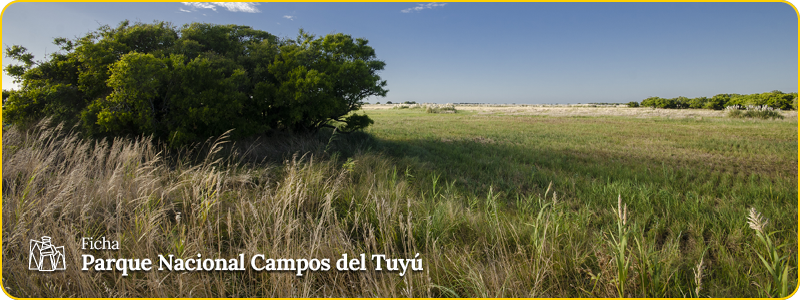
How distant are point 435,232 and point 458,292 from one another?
743 millimetres

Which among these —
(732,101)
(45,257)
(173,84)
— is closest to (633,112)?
(732,101)

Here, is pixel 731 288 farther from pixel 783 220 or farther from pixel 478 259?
pixel 783 220

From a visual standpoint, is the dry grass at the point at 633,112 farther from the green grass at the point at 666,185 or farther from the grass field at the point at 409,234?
the grass field at the point at 409,234

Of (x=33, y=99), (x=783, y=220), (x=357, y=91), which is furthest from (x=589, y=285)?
(x=33, y=99)

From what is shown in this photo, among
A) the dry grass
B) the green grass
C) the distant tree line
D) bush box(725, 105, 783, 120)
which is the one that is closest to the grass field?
the green grass

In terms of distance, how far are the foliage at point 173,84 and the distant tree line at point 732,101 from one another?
56639mm

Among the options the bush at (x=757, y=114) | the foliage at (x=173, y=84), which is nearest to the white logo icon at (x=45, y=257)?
the foliage at (x=173, y=84)

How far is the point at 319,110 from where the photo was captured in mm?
9438

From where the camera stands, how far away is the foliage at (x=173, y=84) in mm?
6941

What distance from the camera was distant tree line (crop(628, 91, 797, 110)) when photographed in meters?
45.5

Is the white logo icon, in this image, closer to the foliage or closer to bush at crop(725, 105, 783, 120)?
the foliage

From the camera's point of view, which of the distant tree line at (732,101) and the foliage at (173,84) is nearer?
the foliage at (173,84)

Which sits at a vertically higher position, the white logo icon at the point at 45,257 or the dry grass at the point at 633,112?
the dry grass at the point at 633,112

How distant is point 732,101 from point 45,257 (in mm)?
82075
